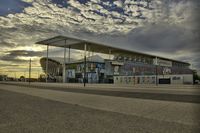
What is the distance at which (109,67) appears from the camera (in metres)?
83.3

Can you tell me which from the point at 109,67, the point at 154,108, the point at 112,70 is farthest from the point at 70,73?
the point at 154,108

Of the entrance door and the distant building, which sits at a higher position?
the distant building

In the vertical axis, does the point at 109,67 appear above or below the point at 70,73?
above

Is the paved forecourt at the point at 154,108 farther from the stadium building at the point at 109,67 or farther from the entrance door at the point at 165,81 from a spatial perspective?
the entrance door at the point at 165,81

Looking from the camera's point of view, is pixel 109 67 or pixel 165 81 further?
pixel 109 67

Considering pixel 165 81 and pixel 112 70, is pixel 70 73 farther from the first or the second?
pixel 165 81

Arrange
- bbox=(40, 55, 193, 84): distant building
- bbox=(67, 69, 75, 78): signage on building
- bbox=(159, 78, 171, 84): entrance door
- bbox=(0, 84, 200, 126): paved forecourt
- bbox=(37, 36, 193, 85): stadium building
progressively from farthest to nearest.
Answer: bbox=(67, 69, 75, 78): signage on building, bbox=(40, 55, 193, 84): distant building, bbox=(37, 36, 193, 85): stadium building, bbox=(159, 78, 171, 84): entrance door, bbox=(0, 84, 200, 126): paved forecourt

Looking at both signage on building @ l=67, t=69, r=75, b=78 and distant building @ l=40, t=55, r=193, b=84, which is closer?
distant building @ l=40, t=55, r=193, b=84

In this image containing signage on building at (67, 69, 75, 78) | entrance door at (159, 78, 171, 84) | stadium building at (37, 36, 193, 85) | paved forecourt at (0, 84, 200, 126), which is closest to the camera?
paved forecourt at (0, 84, 200, 126)

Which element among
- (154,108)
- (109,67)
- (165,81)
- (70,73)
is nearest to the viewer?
(154,108)

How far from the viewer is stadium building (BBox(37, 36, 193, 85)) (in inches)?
2552

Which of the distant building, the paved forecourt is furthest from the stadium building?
the paved forecourt

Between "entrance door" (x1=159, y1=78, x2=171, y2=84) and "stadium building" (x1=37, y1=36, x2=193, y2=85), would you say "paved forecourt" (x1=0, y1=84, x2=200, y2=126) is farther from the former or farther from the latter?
"entrance door" (x1=159, y1=78, x2=171, y2=84)

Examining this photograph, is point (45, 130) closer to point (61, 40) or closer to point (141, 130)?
point (141, 130)
